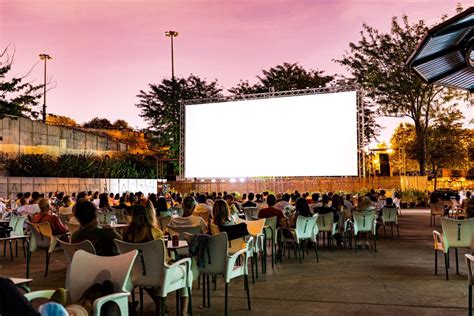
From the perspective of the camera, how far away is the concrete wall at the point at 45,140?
20.8 meters

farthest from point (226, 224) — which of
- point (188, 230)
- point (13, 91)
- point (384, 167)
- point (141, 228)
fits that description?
point (384, 167)

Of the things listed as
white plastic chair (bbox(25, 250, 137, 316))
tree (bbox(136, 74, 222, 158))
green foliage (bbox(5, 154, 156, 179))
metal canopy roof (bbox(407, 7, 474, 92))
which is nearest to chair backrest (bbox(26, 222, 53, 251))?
white plastic chair (bbox(25, 250, 137, 316))

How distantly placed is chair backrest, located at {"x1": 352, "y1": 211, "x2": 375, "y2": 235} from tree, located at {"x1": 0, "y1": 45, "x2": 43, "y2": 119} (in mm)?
10416

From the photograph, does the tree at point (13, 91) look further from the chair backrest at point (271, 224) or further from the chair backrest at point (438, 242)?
the chair backrest at point (438, 242)

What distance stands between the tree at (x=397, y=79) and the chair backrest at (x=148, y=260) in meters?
24.6

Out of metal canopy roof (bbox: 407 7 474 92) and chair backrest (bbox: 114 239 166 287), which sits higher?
metal canopy roof (bbox: 407 7 474 92)

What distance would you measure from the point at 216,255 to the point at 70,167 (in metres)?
18.2

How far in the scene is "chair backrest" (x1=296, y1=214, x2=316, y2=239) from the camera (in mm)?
8305

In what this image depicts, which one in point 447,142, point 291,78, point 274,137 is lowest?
point 274,137

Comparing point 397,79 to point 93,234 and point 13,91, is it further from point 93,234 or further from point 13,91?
point 93,234

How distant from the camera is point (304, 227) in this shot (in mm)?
8445

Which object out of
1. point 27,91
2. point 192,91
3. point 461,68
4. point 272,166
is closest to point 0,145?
point 27,91

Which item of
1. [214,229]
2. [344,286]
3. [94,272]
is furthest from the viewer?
[344,286]

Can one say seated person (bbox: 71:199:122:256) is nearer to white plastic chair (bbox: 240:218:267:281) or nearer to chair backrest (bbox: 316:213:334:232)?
white plastic chair (bbox: 240:218:267:281)
